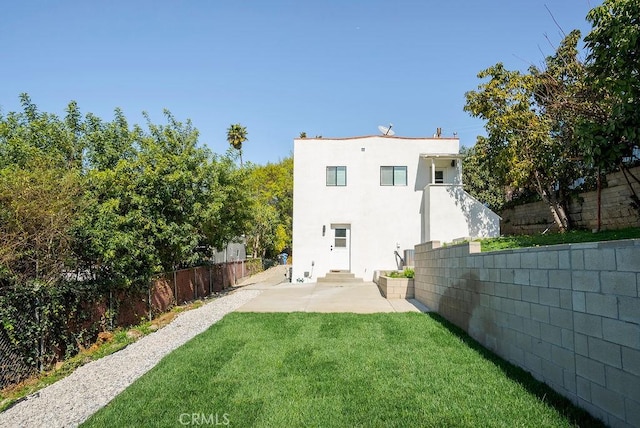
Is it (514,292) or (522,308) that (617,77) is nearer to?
(514,292)

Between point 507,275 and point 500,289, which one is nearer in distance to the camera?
point 507,275

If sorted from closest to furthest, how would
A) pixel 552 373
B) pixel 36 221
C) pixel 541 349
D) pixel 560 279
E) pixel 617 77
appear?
pixel 560 279, pixel 552 373, pixel 541 349, pixel 36 221, pixel 617 77

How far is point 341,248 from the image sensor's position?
690 inches

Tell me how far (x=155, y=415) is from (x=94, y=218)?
17.7ft

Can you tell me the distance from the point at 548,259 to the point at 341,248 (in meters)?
13.4

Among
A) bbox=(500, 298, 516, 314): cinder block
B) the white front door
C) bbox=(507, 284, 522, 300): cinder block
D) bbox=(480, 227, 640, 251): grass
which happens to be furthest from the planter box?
bbox=(507, 284, 522, 300): cinder block

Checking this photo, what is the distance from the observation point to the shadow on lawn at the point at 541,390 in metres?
3.33

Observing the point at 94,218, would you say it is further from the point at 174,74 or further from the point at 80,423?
the point at 174,74

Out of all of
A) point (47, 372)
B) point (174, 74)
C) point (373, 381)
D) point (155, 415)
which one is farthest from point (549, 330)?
point (174, 74)

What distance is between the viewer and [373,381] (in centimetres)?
464

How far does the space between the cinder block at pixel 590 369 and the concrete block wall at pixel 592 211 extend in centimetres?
903

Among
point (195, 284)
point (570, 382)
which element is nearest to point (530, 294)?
point (570, 382)

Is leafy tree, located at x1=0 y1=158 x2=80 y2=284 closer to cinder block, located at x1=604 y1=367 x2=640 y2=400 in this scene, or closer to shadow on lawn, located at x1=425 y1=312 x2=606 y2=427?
shadow on lawn, located at x1=425 y1=312 x2=606 y2=427

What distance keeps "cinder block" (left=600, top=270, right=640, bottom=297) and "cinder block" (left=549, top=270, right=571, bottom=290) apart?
Result: 52 centimetres
